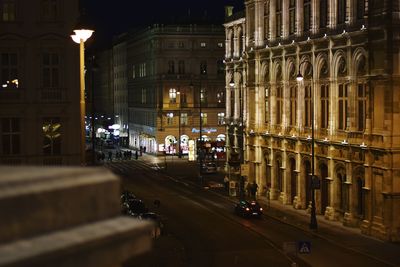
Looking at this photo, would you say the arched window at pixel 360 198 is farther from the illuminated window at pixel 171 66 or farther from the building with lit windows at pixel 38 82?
the illuminated window at pixel 171 66

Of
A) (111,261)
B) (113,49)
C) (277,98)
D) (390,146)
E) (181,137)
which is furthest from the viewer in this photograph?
(113,49)

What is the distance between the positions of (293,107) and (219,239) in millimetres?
17116

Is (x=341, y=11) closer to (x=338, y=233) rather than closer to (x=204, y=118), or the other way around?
(x=338, y=233)

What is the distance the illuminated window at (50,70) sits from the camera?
31.5m

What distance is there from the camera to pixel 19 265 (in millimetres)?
2941

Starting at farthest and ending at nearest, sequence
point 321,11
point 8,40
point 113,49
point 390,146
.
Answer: point 113,49, point 321,11, point 390,146, point 8,40

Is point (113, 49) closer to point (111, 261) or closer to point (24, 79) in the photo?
point (24, 79)

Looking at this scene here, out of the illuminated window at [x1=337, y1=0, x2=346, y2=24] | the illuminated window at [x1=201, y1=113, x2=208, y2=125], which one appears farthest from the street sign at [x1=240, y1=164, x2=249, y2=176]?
the illuminated window at [x1=201, y1=113, x2=208, y2=125]

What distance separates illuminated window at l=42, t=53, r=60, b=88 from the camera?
31.5 metres

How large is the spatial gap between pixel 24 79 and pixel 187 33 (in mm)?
77564

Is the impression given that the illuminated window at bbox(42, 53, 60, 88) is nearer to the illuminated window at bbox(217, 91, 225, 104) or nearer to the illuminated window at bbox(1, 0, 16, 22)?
the illuminated window at bbox(1, 0, 16, 22)

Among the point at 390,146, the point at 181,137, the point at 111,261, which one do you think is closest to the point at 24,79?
the point at 390,146

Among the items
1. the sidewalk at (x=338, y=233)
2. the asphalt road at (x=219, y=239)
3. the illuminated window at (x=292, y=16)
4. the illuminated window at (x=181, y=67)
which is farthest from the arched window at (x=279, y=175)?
the illuminated window at (x=181, y=67)

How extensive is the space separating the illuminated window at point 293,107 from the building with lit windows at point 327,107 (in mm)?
81
